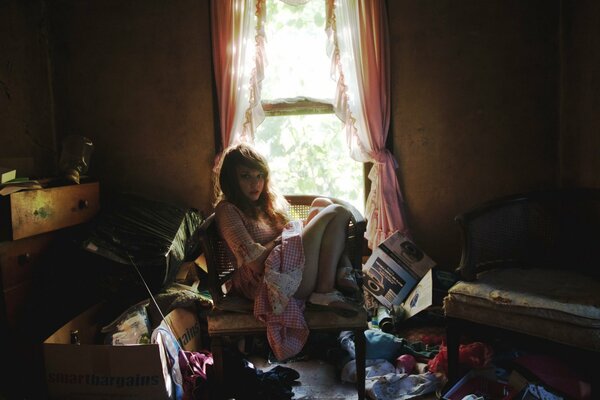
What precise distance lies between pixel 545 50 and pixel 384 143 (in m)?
1.16

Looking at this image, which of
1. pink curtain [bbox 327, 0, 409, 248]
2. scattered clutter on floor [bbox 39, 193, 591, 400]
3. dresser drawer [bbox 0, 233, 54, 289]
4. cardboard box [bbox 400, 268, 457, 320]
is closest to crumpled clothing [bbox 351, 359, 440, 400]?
scattered clutter on floor [bbox 39, 193, 591, 400]

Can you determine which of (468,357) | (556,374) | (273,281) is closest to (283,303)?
(273,281)

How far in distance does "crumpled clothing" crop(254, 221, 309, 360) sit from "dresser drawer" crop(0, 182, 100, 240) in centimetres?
128

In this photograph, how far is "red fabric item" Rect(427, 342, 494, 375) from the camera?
2305mm

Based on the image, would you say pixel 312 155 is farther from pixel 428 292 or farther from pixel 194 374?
pixel 194 374

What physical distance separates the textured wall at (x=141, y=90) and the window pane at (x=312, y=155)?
458 millimetres

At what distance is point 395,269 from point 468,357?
0.74 m

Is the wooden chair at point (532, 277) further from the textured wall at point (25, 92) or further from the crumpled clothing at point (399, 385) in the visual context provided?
the textured wall at point (25, 92)

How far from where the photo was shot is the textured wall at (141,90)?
3246mm

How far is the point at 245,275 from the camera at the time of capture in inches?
86.2

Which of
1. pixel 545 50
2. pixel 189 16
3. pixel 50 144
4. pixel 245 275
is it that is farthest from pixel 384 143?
pixel 50 144

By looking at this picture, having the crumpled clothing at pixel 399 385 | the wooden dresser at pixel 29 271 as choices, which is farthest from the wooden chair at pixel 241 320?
the wooden dresser at pixel 29 271

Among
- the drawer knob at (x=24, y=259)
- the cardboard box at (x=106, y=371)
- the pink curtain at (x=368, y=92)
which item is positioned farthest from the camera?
the pink curtain at (x=368, y=92)

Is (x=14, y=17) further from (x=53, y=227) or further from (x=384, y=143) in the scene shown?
(x=384, y=143)
